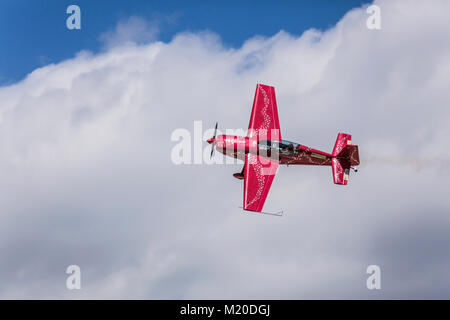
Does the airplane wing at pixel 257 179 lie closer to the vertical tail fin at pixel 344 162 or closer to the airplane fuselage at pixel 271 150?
the airplane fuselage at pixel 271 150

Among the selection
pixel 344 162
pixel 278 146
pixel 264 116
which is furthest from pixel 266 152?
pixel 344 162

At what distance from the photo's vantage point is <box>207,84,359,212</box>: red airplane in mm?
42156

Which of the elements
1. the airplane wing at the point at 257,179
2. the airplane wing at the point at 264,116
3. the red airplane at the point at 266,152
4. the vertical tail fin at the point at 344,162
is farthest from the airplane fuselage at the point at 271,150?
the airplane wing at the point at 264,116

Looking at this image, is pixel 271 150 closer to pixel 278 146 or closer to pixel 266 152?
pixel 266 152

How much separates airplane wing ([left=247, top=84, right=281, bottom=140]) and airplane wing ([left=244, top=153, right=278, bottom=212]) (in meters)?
2.04

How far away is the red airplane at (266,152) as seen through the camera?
4216 centimetres

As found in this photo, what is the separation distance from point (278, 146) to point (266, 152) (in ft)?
3.60

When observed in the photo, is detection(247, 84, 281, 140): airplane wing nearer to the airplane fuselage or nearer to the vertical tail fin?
the airplane fuselage
